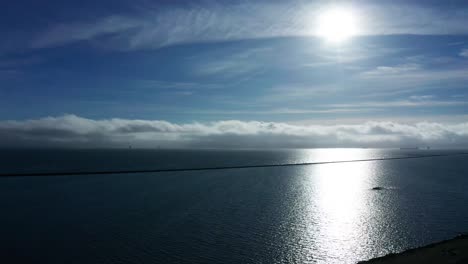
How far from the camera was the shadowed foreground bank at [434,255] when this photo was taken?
39.6m

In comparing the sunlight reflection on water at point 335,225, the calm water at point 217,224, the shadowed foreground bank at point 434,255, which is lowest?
the sunlight reflection on water at point 335,225

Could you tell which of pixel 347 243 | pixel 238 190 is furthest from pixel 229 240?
pixel 238 190

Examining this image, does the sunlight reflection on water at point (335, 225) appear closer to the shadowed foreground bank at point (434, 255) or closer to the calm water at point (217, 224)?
the calm water at point (217, 224)

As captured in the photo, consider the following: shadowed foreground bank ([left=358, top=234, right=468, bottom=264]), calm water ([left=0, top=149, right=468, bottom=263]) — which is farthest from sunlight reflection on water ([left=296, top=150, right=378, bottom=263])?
shadowed foreground bank ([left=358, top=234, right=468, bottom=264])

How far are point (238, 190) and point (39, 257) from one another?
236 ft

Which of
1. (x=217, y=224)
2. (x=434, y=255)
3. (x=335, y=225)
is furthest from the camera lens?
(x=335, y=225)

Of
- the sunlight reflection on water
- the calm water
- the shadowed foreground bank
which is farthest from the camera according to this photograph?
the sunlight reflection on water

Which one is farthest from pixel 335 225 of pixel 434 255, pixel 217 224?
pixel 217 224

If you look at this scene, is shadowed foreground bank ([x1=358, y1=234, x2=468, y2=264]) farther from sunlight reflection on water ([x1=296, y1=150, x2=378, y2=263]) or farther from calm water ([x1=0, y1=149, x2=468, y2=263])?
sunlight reflection on water ([x1=296, y1=150, x2=378, y2=263])

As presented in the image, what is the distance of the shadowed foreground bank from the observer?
39.6 metres

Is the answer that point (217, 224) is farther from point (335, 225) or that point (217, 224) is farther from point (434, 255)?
point (434, 255)

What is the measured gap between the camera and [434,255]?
41.2m

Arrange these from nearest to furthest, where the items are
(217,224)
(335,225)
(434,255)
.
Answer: (434,255) → (217,224) → (335,225)

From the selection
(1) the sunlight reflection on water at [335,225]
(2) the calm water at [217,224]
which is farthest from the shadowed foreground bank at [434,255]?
(1) the sunlight reflection on water at [335,225]
